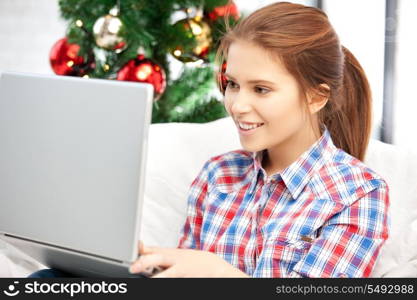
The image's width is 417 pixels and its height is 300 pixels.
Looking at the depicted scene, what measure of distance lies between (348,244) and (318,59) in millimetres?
348

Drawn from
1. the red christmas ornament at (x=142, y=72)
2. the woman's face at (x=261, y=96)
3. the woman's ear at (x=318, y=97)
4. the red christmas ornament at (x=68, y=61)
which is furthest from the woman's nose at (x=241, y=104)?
the red christmas ornament at (x=68, y=61)

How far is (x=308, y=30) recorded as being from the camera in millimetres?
1401

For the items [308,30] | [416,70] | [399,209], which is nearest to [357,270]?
[399,209]

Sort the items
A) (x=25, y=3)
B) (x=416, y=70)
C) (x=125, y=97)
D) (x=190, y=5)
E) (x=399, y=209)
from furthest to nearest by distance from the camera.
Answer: (x=25, y=3)
(x=416, y=70)
(x=190, y=5)
(x=399, y=209)
(x=125, y=97)

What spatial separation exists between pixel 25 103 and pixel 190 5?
1.24 metres

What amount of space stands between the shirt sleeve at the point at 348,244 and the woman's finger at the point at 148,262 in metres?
0.28

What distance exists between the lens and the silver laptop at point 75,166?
97cm

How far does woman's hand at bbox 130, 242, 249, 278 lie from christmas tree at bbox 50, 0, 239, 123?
1.02 meters

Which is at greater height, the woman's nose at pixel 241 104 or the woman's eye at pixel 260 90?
the woman's eye at pixel 260 90

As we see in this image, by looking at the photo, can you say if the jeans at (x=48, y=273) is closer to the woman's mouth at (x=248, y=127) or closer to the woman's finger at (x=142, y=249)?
the woman's finger at (x=142, y=249)

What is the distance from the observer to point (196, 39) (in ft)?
7.16

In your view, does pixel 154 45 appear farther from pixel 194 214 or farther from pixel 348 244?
pixel 348 244

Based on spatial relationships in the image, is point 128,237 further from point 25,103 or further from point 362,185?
point 362,185

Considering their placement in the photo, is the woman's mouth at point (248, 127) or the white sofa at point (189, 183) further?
the white sofa at point (189, 183)
